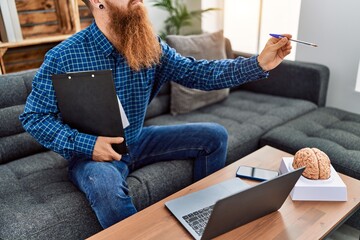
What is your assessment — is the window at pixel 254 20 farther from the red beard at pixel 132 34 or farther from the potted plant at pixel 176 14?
the red beard at pixel 132 34

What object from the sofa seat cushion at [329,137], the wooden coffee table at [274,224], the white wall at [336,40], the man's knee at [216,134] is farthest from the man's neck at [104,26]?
the white wall at [336,40]

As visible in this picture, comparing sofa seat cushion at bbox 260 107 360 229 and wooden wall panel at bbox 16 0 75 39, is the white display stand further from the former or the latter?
wooden wall panel at bbox 16 0 75 39

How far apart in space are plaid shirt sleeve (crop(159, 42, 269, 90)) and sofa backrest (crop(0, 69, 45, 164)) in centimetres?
68

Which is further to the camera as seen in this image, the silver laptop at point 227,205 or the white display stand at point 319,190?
the white display stand at point 319,190

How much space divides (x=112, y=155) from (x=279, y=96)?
4.75ft

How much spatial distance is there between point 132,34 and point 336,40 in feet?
4.83

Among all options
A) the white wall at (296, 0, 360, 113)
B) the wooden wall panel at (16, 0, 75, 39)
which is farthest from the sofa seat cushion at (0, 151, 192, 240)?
the white wall at (296, 0, 360, 113)

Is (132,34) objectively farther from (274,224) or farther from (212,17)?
(212,17)

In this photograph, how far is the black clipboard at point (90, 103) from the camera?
104cm

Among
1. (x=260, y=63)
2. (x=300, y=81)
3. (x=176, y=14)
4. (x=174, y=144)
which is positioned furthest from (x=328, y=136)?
(x=176, y=14)

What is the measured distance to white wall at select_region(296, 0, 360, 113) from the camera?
2045 mm

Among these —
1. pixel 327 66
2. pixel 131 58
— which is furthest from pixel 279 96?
pixel 131 58

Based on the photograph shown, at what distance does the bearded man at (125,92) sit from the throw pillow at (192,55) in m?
0.54

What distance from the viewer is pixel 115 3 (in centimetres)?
123
